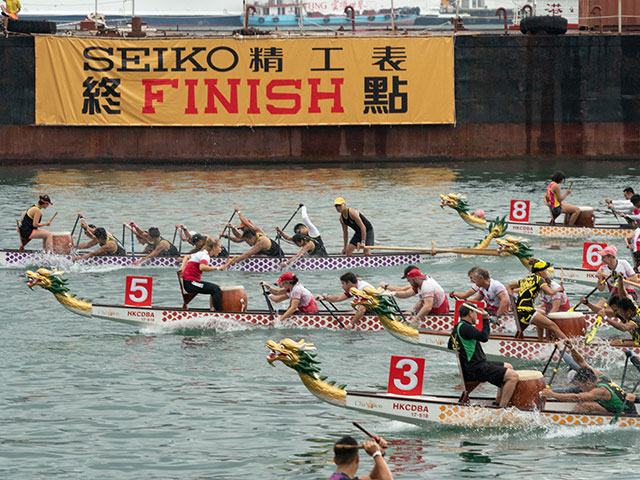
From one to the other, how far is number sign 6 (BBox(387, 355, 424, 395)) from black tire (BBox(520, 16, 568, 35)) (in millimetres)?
37174

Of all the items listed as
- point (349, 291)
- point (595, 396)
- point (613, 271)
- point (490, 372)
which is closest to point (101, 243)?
point (349, 291)

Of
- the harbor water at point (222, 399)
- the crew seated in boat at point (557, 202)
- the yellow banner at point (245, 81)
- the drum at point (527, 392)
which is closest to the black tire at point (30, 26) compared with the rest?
the yellow banner at point (245, 81)

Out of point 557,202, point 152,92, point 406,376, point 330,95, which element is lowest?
point 406,376

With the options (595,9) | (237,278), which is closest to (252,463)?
(237,278)

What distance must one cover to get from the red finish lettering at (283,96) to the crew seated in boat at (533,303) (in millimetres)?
32459

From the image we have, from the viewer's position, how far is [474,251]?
29859mm

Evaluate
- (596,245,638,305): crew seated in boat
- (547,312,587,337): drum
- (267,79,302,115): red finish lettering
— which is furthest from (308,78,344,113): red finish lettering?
(547,312,587,337): drum

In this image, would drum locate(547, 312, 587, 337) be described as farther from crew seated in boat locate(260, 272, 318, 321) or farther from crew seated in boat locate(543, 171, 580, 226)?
crew seated in boat locate(543, 171, 580, 226)

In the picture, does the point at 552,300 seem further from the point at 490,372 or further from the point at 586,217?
the point at 586,217

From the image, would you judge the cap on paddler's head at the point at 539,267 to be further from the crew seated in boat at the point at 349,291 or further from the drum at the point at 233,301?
the drum at the point at 233,301

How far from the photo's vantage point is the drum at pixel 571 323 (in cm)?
1998

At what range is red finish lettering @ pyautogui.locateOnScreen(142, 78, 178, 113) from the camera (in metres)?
51.9

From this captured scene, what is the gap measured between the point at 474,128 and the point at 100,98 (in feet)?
57.9

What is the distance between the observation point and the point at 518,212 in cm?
3525
